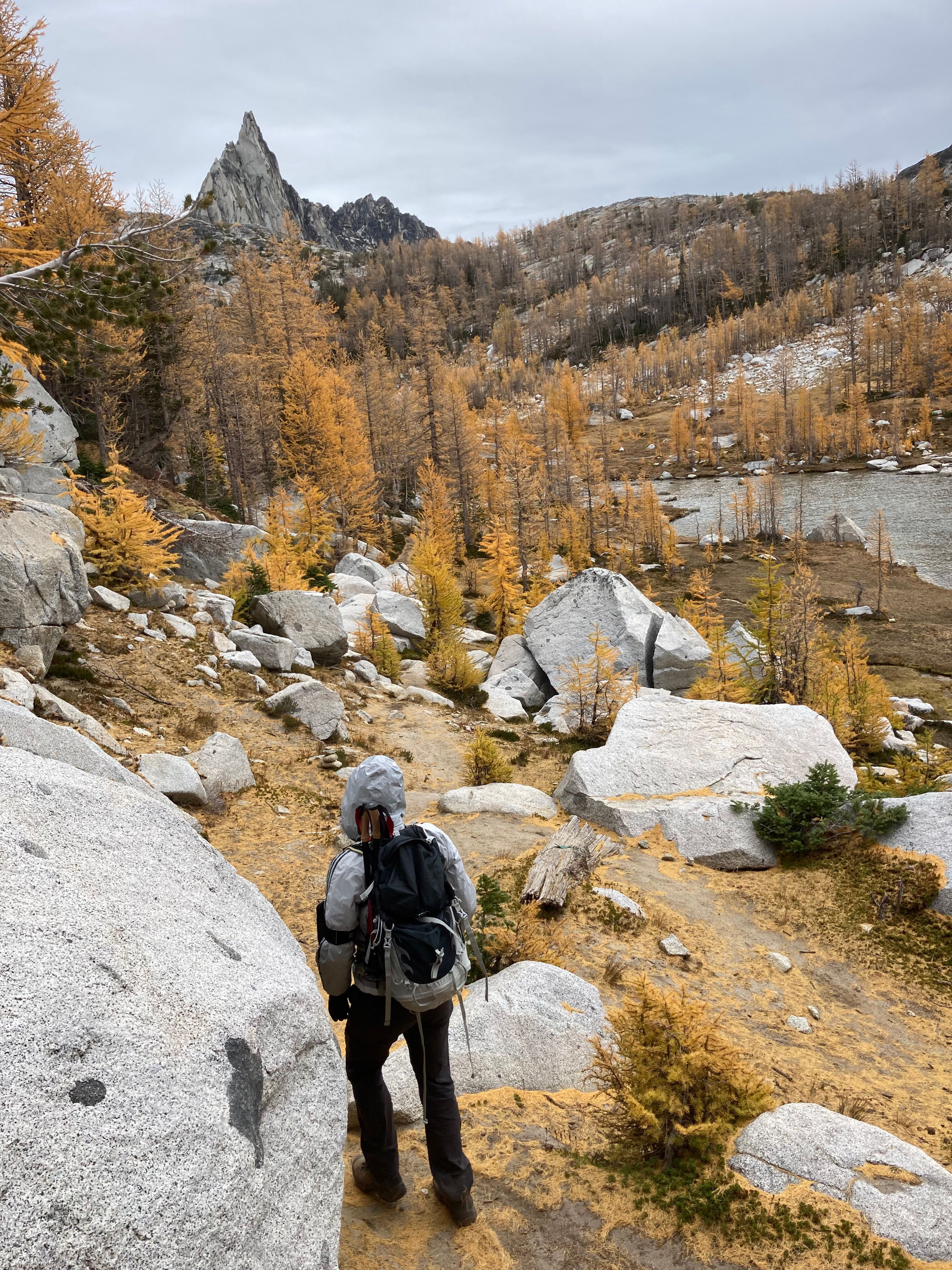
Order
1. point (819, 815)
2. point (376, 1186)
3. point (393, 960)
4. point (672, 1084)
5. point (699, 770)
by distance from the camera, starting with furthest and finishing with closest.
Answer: point (699, 770)
point (819, 815)
point (672, 1084)
point (376, 1186)
point (393, 960)

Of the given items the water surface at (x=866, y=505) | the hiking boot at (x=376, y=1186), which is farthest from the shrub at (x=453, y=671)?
the water surface at (x=866, y=505)

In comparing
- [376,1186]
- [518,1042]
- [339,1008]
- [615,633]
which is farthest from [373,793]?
[615,633]

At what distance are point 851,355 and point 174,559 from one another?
109m

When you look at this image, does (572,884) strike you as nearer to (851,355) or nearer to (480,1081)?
(480,1081)

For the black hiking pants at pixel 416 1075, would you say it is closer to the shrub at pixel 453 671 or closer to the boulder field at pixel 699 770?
the boulder field at pixel 699 770

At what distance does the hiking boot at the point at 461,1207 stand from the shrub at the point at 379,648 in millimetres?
17056

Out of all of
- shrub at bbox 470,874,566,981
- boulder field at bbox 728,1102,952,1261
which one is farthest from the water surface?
boulder field at bbox 728,1102,952,1261

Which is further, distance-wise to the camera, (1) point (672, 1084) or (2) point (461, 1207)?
(1) point (672, 1084)

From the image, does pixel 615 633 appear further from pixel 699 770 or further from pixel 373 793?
pixel 373 793

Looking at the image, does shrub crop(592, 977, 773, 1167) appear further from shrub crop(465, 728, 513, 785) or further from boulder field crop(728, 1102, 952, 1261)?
shrub crop(465, 728, 513, 785)

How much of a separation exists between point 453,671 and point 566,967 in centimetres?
1534

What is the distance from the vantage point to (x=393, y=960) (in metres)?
3.05

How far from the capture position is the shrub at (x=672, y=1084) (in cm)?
405

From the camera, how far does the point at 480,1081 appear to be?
4.84 metres
